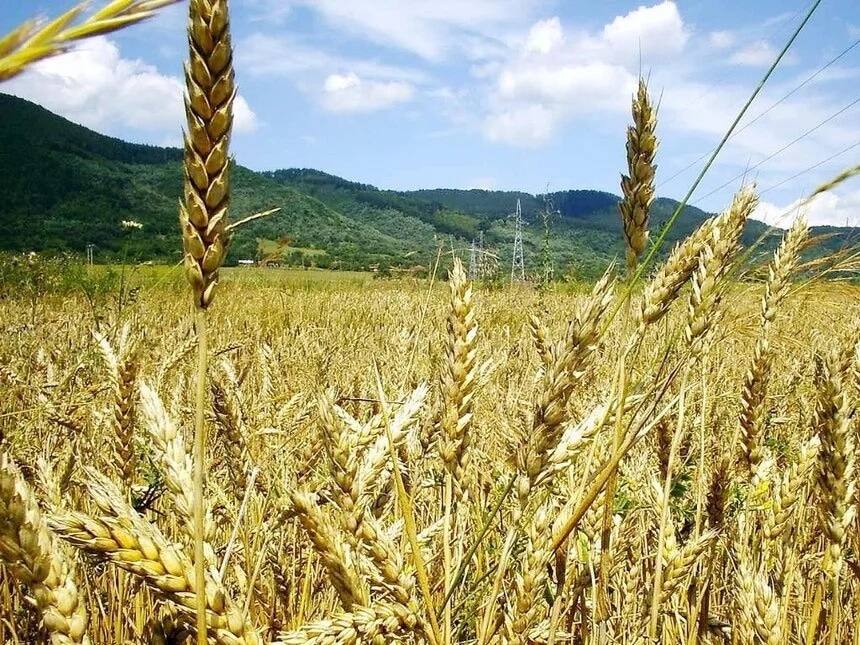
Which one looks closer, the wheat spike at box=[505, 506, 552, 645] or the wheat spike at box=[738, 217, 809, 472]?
the wheat spike at box=[505, 506, 552, 645]

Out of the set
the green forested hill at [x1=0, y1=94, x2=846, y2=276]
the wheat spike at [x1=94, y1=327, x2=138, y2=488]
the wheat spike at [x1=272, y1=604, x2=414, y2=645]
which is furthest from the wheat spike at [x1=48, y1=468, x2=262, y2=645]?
the green forested hill at [x1=0, y1=94, x2=846, y2=276]

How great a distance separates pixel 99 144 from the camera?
94125mm

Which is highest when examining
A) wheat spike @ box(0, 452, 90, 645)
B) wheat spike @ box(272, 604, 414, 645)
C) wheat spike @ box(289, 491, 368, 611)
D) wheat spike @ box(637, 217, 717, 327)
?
wheat spike @ box(637, 217, 717, 327)

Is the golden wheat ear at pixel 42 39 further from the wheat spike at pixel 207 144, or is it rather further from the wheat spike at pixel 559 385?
the wheat spike at pixel 559 385

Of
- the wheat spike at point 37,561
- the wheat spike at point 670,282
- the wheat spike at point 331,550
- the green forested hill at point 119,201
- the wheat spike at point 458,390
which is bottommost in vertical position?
the wheat spike at point 331,550

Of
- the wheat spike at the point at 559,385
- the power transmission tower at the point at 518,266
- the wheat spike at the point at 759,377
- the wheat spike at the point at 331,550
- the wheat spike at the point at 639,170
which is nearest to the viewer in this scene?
the wheat spike at the point at 559,385

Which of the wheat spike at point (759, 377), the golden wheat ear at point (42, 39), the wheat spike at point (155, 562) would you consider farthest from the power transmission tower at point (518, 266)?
the golden wheat ear at point (42, 39)

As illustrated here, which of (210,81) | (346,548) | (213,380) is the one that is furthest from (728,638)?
(210,81)

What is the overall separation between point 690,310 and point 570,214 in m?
201

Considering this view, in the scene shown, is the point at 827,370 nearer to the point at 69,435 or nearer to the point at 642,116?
the point at 642,116

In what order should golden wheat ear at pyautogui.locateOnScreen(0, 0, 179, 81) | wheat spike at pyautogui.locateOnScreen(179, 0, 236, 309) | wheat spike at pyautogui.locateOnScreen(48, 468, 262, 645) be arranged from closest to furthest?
1. golden wheat ear at pyautogui.locateOnScreen(0, 0, 179, 81)
2. wheat spike at pyautogui.locateOnScreen(179, 0, 236, 309)
3. wheat spike at pyautogui.locateOnScreen(48, 468, 262, 645)

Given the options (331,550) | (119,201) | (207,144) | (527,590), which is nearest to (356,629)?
(331,550)

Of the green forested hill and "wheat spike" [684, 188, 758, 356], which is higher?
the green forested hill

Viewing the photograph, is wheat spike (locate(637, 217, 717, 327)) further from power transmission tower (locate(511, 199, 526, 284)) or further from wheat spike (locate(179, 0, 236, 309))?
power transmission tower (locate(511, 199, 526, 284))
